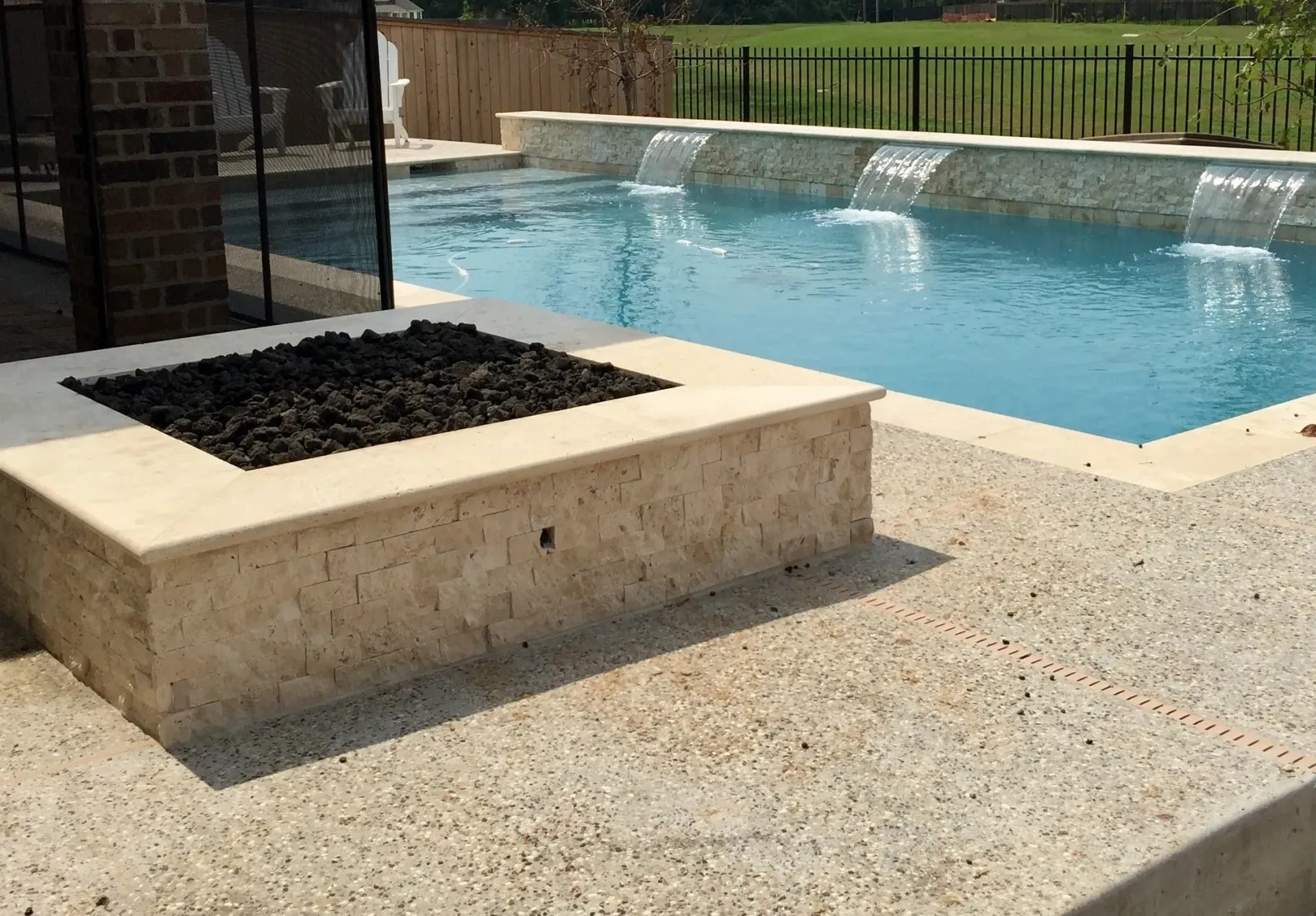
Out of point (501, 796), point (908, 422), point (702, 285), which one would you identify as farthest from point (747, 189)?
point (501, 796)

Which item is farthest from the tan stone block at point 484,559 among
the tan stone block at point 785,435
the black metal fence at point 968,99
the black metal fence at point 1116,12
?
the black metal fence at point 1116,12

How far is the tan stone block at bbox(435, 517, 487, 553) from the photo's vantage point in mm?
4004

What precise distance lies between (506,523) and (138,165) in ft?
11.4

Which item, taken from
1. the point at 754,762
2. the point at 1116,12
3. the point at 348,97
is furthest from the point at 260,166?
the point at 1116,12

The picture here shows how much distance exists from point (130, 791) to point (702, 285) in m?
8.73

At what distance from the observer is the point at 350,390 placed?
16.3 ft

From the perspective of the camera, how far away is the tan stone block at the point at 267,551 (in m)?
3.69

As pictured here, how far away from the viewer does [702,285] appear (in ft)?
38.7

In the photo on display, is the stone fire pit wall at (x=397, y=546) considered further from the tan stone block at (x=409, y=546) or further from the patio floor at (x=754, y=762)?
the patio floor at (x=754, y=762)

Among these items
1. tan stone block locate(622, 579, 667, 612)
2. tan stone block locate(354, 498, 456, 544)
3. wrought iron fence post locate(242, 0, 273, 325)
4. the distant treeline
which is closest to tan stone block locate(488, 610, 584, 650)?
tan stone block locate(622, 579, 667, 612)

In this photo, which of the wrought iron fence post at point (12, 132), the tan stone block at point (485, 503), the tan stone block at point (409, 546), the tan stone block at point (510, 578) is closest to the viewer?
the tan stone block at point (409, 546)

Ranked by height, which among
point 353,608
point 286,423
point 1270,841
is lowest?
point 1270,841

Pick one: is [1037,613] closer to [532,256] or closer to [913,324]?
[913,324]

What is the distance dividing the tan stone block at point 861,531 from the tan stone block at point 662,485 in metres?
0.72
